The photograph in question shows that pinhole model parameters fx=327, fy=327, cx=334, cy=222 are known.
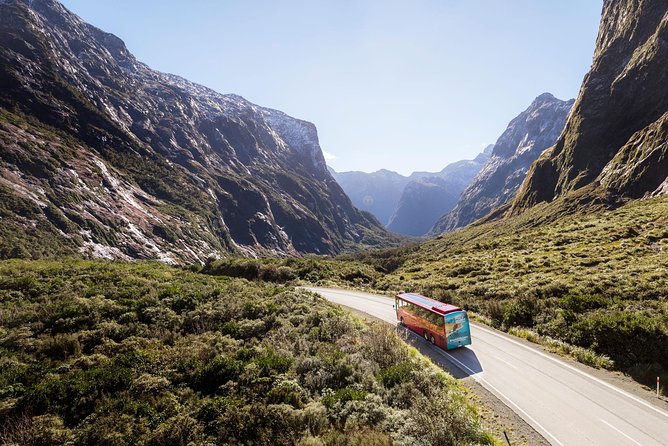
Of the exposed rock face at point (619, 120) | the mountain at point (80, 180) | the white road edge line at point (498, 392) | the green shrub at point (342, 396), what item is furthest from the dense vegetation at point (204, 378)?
the exposed rock face at point (619, 120)

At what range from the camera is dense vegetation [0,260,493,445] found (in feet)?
28.2

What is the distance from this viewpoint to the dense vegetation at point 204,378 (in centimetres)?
860

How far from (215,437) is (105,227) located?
353 feet

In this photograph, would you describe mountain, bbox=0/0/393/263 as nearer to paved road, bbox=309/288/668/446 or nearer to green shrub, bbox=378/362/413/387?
green shrub, bbox=378/362/413/387

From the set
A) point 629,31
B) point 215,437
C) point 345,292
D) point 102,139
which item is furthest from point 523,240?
point 102,139

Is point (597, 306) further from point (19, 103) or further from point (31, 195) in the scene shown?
point (19, 103)

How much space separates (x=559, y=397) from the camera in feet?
45.8

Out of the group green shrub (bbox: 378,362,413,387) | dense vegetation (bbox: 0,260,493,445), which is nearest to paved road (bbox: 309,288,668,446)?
dense vegetation (bbox: 0,260,493,445)

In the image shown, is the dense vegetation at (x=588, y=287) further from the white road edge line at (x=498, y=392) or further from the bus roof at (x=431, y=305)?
the white road edge line at (x=498, y=392)

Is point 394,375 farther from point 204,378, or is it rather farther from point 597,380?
point 597,380

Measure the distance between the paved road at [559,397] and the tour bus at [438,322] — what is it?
84 cm

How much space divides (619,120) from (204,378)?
15944cm

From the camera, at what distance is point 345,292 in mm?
39531

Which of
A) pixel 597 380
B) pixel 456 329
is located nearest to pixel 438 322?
pixel 456 329
